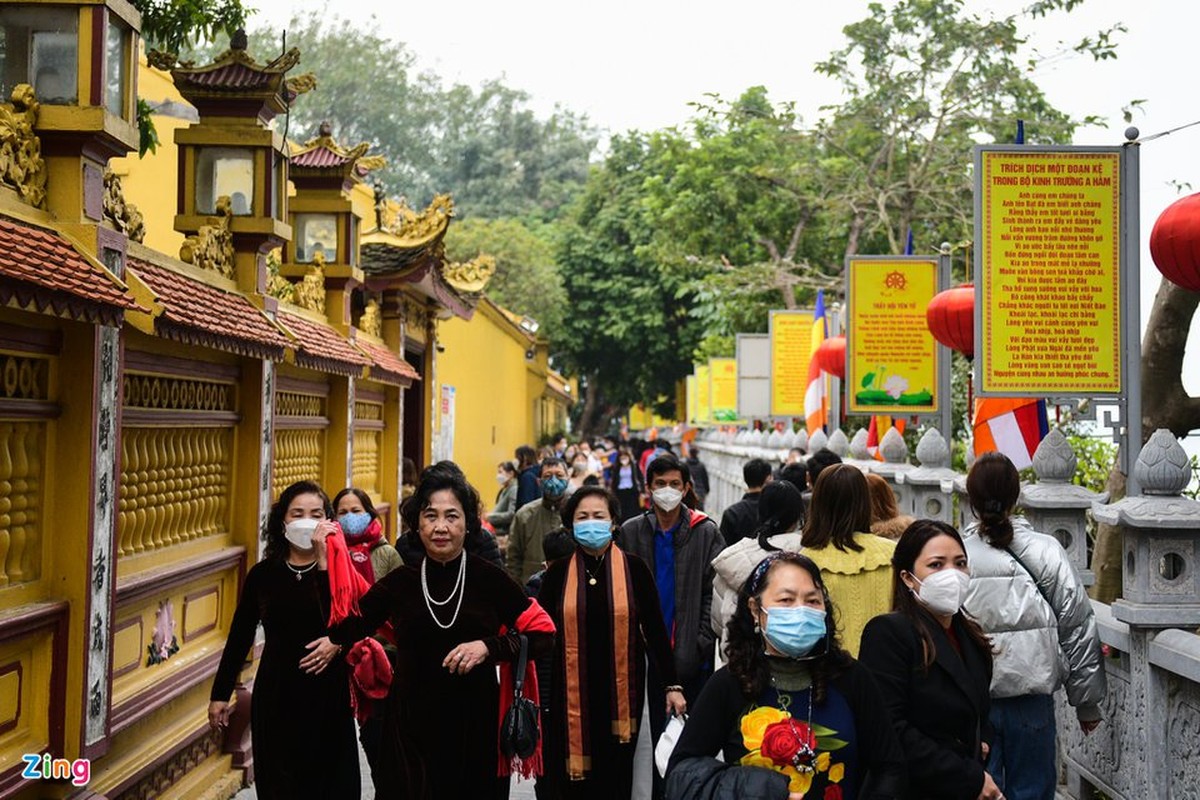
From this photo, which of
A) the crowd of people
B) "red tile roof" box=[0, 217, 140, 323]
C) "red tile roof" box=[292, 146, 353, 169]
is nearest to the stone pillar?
the crowd of people

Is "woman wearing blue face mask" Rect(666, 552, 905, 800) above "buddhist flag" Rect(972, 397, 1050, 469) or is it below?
below

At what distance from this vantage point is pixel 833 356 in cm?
1642

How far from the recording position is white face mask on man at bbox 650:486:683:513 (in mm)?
6762

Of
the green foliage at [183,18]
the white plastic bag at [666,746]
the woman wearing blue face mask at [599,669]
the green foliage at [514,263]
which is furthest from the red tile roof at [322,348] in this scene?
the green foliage at [514,263]

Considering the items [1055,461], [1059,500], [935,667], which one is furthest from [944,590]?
[1055,461]

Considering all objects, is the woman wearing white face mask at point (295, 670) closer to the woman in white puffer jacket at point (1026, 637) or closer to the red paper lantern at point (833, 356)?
the woman in white puffer jacket at point (1026, 637)

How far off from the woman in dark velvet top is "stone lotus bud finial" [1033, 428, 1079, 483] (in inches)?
118

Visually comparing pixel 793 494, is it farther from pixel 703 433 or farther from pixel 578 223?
pixel 703 433

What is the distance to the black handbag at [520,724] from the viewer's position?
509 centimetres

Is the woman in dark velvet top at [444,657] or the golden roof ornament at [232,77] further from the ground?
the golden roof ornament at [232,77]

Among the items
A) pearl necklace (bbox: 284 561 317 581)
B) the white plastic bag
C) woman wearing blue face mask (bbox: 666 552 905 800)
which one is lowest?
the white plastic bag

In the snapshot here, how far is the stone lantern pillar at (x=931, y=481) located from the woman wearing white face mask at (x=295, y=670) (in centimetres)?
501

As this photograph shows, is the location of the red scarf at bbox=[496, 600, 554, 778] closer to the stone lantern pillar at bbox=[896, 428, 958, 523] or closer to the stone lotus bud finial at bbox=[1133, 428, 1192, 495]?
the stone lotus bud finial at bbox=[1133, 428, 1192, 495]

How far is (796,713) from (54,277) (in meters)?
2.88
